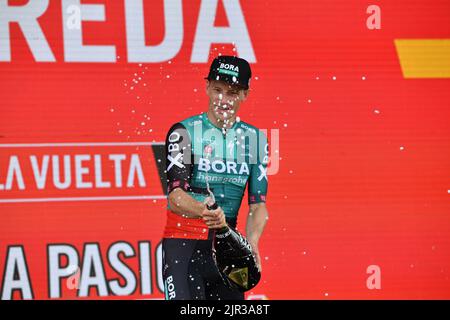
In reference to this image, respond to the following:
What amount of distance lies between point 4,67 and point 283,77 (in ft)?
5.15

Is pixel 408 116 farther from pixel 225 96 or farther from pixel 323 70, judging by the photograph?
pixel 225 96

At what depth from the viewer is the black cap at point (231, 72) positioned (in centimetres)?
447

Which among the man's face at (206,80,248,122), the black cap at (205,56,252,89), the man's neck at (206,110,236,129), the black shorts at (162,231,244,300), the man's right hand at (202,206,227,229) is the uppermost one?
the black cap at (205,56,252,89)

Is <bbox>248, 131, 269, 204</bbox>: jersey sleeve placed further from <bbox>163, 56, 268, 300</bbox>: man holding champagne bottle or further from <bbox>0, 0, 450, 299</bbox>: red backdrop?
<bbox>0, 0, 450, 299</bbox>: red backdrop

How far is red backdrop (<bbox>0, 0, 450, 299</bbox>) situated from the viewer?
5102 millimetres

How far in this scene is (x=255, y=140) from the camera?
454cm

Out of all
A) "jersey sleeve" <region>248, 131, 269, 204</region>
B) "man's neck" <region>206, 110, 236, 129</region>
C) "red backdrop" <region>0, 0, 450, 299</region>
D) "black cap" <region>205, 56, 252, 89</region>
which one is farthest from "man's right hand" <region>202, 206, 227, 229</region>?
"red backdrop" <region>0, 0, 450, 299</region>

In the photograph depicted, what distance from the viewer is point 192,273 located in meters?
4.22

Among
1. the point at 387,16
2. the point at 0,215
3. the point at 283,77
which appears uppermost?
the point at 387,16

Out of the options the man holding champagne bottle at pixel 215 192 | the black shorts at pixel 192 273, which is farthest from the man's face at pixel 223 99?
the black shorts at pixel 192 273

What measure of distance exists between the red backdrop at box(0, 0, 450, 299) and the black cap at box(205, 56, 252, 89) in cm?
Answer: 66

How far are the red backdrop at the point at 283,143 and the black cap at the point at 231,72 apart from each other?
0.66 m

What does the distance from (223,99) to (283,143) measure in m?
0.91
